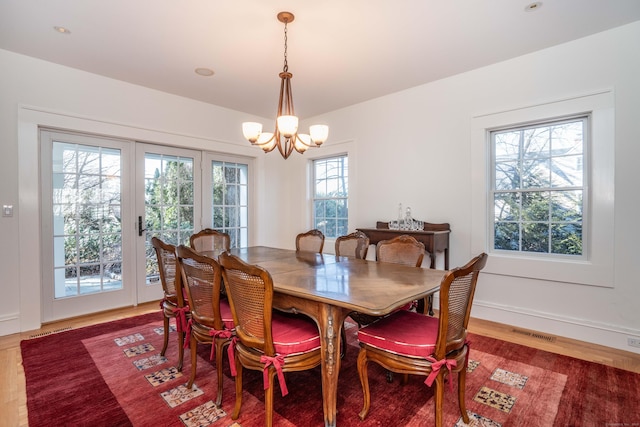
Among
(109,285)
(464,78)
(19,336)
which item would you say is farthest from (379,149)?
(19,336)

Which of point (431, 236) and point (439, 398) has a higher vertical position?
point (431, 236)

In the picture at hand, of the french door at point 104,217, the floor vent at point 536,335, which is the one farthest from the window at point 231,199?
the floor vent at point 536,335

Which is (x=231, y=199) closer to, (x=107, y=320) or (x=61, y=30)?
(x=107, y=320)

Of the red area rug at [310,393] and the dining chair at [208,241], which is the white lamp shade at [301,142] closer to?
the dining chair at [208,241]

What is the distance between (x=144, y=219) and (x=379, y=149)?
3.26 metres

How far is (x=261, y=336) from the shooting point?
1.68m

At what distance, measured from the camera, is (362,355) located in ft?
5.97

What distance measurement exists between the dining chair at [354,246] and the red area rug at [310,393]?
894 millimetres

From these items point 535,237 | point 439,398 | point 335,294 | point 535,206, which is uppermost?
point 535,206

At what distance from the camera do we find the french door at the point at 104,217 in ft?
11.5

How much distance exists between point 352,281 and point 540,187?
250 centimetres

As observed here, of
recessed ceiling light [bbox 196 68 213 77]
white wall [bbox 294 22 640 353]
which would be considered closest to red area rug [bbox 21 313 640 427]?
white wall [bbox 294 22 640 353]

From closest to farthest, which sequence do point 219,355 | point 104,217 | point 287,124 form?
point 219,355
point 287,124
point 104,217

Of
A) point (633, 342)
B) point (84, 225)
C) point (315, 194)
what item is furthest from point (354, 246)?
point (84, 225)
